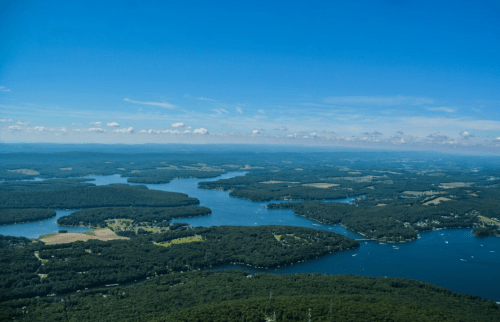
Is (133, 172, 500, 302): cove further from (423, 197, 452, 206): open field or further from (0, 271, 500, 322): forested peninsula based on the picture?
(423, 197, 452, 206): open field

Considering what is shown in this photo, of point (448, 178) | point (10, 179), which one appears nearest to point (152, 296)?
point (10, 179)

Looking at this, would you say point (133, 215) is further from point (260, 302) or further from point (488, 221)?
point (488, 221)

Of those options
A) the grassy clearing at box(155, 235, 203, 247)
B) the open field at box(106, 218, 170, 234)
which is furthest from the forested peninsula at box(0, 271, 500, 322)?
the open field at box(106, 218, 170, 234)

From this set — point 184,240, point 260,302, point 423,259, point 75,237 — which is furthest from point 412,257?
point 75,237

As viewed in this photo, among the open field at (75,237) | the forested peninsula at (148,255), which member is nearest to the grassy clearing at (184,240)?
the forested peninsula at (148,255)

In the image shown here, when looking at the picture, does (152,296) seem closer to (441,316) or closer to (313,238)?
(441,316)

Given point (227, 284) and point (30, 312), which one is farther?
point (227, 284)
